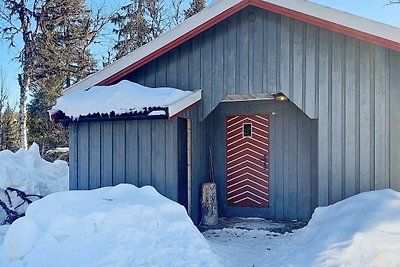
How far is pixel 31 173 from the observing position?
980cm

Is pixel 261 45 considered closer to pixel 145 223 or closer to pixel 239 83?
pixel 239 83

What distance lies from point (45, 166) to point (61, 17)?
889 centimetres

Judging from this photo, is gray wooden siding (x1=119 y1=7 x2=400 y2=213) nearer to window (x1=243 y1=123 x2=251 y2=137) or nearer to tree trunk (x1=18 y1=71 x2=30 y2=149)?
window (x1=243 y1=123 x2=251 y2=137)

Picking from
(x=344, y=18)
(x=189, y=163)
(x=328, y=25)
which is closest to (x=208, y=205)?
(x=189, y=163)

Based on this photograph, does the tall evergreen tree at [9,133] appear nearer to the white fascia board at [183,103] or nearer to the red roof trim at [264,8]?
the red roof trim at [264,8]

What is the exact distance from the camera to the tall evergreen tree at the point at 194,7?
811 inches

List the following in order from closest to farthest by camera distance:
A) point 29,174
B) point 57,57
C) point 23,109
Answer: point 29,174 < point 23,109 < point 57,57

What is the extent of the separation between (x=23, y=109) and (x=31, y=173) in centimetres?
615

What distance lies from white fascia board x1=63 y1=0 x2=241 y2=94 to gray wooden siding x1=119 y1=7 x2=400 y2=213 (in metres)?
0.46

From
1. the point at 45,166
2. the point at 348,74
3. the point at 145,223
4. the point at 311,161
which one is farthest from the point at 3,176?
the point at 348,74

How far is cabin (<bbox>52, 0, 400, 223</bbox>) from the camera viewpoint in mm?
6262

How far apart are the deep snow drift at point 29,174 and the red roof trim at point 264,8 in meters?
3.93

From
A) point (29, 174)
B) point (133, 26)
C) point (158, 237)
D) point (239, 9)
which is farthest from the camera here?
point (133, 26)

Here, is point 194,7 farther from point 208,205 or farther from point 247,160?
point 208,205
